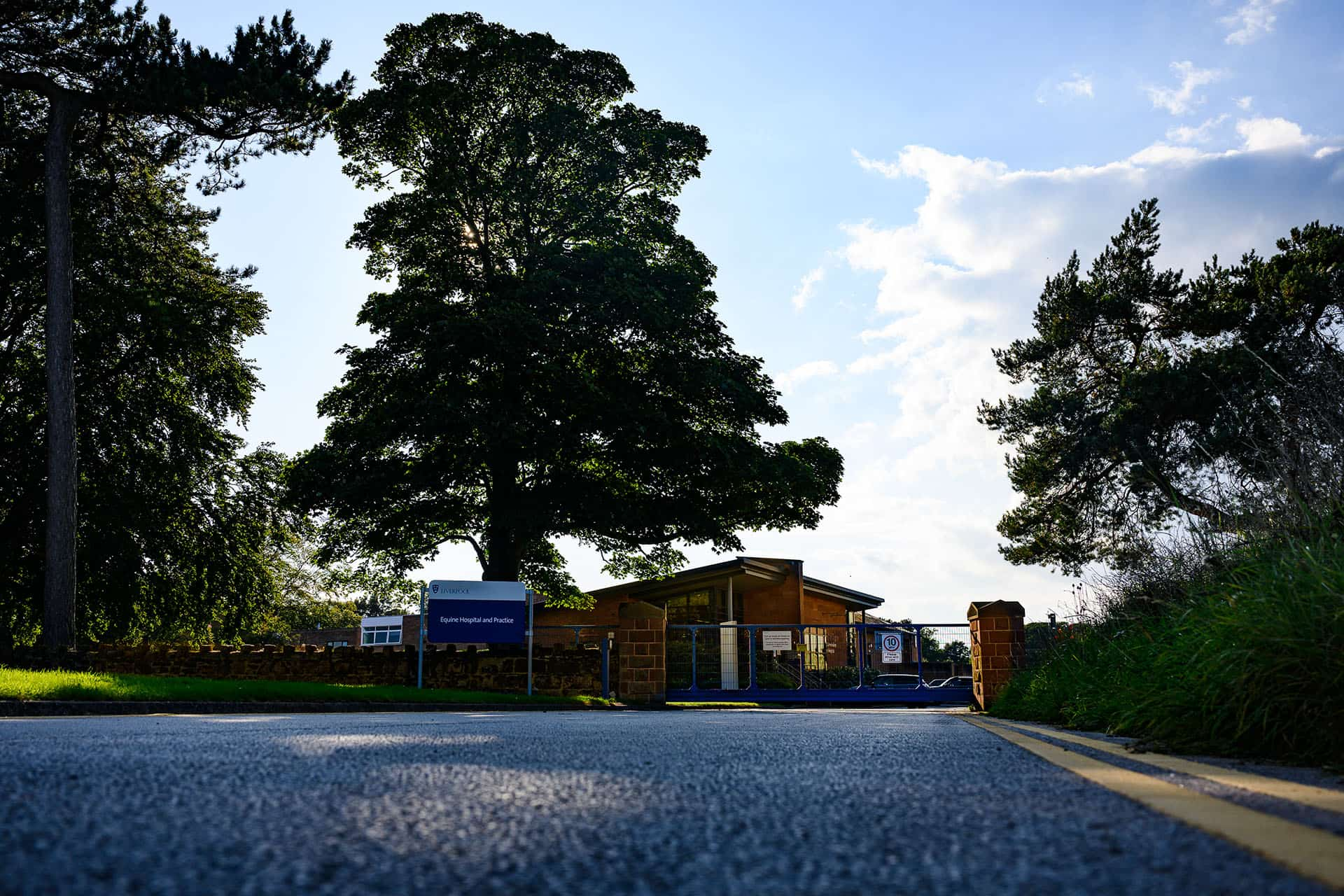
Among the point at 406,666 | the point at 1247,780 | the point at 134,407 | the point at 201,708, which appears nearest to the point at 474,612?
the point at 406,666

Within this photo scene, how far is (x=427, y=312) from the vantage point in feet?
70.0

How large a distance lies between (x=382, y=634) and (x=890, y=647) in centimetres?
4634

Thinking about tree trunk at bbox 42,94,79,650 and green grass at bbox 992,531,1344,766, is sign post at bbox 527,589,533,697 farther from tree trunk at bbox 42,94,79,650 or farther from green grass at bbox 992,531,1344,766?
green grass at bbox 992,531,1344,766

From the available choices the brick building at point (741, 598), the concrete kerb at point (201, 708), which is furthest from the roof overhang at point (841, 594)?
the concrete kerb at point (201, 708)

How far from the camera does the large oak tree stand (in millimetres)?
18625

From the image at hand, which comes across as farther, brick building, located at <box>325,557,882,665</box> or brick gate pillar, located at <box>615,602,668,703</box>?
brick building, located at <box>325,557,882,665</box>

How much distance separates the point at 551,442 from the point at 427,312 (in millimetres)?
3654

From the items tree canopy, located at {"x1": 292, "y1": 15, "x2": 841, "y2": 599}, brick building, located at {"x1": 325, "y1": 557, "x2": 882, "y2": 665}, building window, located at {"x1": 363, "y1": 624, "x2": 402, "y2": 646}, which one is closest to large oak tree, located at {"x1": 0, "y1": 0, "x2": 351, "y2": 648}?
tree canopy, located at {"x1": 292, "y1": 15, "x2": 841, "y2": 599}

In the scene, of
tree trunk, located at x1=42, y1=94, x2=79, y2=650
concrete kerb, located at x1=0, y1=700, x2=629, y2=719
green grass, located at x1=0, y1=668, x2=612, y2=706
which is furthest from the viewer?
tree trunk, located at x1=42, y1=94, x2=79, y2=650

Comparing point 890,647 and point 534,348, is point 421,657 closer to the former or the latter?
point 534,348

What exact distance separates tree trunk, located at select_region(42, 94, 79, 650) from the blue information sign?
6.34m

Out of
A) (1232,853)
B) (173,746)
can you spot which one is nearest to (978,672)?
(173,746)

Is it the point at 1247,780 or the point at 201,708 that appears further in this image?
the point at 201,708

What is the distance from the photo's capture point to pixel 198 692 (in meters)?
12.5
